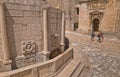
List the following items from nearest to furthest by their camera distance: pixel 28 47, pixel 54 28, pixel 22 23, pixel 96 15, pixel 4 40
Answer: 1. pixel 4 40
2. pixel 22 23
3. pixel 28 47
4. pixel 54 28
5. pixel 96 15

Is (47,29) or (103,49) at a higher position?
(47,29)

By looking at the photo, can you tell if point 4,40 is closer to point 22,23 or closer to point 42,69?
point 22,23

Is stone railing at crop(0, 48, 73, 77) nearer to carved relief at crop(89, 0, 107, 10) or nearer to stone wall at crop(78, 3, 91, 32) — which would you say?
carved relief at crop(89, 0, 107, 10)

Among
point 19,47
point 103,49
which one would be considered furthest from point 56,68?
point 103,49

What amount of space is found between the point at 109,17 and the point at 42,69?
55.1 ft

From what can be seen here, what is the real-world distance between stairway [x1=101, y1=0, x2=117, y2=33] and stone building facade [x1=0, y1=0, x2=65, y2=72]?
1326 centimetres

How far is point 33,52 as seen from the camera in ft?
24.5

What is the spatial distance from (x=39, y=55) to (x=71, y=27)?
68.2 feet

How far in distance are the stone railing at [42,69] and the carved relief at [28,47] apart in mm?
1507

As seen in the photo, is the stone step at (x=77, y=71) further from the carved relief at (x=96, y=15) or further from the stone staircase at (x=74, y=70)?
the carved relief at (x=96, y=15)

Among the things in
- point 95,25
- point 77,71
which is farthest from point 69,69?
point 95,25

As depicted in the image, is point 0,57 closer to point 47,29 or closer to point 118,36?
point 47,29

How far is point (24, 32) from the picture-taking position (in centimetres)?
695

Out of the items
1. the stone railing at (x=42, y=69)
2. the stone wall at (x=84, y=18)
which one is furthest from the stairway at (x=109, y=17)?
the stone railing at (x=42, y=69)
